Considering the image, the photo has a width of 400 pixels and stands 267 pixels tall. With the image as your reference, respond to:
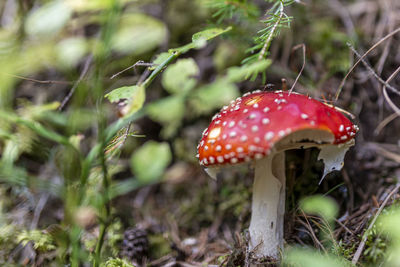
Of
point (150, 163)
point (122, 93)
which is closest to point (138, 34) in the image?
point (122, 93)

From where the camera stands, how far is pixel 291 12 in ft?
10.7

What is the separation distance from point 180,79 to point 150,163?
1.83ft

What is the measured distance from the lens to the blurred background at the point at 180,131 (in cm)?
168

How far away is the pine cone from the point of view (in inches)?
90.6

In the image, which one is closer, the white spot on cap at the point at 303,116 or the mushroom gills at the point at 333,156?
the white spot on cap at the point at 303,116

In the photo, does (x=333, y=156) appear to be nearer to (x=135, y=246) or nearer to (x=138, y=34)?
(x=135, y=246)

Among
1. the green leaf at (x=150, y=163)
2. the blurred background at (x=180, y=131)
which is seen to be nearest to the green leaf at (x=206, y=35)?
the blurred background at (x=180, y=131)

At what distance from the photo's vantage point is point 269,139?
155 centimetres

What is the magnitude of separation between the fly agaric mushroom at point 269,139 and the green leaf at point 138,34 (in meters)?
1.54

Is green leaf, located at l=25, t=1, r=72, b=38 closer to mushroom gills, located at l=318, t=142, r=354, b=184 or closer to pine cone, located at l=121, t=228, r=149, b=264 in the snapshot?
pine cone, located at l=121, t=228, r=149, b=264

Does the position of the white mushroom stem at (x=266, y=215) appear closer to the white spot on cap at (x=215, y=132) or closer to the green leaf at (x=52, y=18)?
the white spot on cap at (x=215, y=132)

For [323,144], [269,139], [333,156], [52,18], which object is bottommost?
[333,156]

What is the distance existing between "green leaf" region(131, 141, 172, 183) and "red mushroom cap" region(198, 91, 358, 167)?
1.38 ft

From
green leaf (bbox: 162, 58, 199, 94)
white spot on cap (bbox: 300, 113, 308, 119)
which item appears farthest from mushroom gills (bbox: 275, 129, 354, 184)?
green leaf (bbox: 162, 58, 199, 94)
